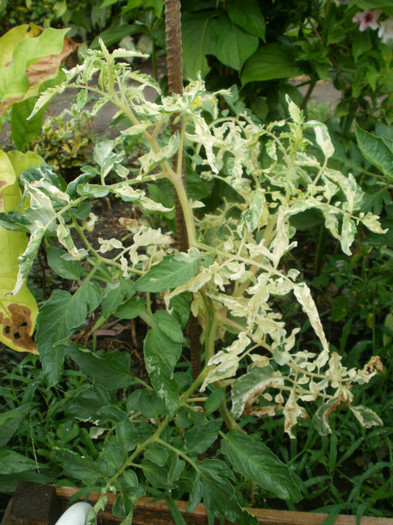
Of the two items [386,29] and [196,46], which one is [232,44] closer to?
[196,46]

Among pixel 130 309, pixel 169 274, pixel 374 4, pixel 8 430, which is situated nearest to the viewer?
pixel 169 274

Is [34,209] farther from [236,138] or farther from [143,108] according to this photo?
[236,138]

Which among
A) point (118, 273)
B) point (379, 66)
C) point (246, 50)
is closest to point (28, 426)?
point (118, 273)

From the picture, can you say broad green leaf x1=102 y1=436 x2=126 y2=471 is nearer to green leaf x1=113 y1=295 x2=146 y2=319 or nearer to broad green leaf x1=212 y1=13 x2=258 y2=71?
green leaf x1=113 y1=295 x2=146 y2=319

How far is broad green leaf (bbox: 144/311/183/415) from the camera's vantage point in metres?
0.80

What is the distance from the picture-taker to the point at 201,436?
2.83 ft

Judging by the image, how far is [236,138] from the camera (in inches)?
37.9

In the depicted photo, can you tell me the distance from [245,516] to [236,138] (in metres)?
0.68

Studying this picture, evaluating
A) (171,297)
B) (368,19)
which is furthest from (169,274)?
(368,19)

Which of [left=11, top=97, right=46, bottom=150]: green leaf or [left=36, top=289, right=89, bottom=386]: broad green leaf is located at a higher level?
[left=11, top=97, right=46, bottom=150]: green leaf

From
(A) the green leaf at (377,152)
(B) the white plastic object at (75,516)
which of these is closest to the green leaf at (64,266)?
(B) the white plastic object at (75,516)

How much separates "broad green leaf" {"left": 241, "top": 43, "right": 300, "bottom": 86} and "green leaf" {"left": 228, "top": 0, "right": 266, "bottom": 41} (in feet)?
0.26

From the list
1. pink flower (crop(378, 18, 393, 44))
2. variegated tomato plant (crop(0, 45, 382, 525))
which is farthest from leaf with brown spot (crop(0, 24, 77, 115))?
pink flower (crop(378, 18, 393, 44))

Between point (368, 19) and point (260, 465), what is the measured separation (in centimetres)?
118
